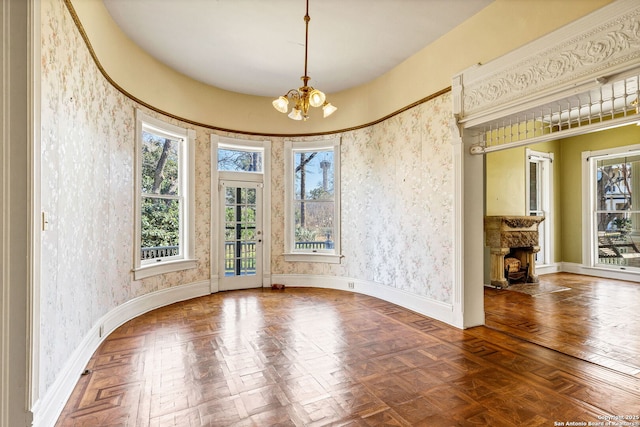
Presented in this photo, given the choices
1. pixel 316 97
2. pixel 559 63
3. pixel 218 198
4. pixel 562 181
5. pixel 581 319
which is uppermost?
pixel 559 63

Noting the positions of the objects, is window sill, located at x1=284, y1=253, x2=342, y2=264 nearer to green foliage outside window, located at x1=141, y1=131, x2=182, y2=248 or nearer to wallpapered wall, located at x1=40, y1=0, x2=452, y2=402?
wallpapered wall, located at x1=40, y1=0, x2=452, y2=402

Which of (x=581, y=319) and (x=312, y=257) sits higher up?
(x=312, y=257)

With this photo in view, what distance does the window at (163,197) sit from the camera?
420cm

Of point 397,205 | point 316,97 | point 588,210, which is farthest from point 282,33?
point 588,210

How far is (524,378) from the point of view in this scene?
2.46 metres

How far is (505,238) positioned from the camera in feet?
18.5

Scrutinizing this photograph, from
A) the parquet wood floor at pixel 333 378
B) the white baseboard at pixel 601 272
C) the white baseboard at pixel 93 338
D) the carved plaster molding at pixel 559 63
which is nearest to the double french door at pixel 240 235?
the white baseboard at pixel 93 338

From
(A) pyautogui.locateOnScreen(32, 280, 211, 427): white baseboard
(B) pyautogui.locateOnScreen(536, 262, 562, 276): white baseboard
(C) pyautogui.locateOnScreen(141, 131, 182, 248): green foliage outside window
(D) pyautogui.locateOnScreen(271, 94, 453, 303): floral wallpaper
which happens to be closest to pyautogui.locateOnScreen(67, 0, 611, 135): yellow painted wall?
(D) pyautogui.locateOnScreen(271, 94, 453, 303): floral wallpaper

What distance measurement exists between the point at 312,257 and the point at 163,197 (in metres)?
2.63

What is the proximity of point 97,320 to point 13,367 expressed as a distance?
172cm

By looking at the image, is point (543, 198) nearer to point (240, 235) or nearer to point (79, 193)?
point (240, 235)

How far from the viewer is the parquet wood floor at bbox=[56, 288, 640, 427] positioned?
202 centimetres

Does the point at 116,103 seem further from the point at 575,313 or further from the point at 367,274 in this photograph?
the point at 575,313

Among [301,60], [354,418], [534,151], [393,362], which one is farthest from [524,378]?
[534,151]
